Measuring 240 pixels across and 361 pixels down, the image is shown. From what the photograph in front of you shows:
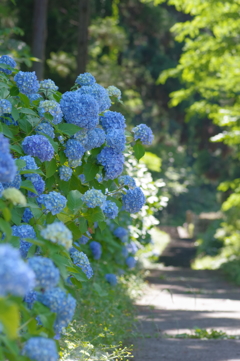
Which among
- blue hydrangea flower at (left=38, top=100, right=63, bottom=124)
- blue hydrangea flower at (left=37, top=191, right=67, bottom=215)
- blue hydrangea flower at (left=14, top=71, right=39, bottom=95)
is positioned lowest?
blue hydrangea flower at (left=37, top=191, right=67, bottom=215)

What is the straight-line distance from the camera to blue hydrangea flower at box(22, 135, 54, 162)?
278cm

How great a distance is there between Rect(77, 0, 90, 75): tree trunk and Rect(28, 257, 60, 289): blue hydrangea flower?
9842 millimetres

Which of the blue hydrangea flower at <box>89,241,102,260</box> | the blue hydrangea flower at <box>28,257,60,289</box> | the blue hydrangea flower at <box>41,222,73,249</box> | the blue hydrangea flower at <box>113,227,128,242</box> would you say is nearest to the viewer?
the blue hydrangea flower at <box>28,257,60,289</box>

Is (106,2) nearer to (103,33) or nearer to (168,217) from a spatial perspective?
(103,33)

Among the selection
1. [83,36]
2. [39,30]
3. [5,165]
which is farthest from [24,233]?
[83,36]

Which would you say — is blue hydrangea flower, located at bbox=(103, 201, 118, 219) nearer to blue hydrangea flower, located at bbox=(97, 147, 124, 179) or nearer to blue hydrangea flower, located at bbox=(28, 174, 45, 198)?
blue hydrangea flower, located at bbox=(97, 147, 124, 179)

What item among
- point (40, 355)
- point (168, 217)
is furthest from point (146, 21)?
point (168, 217)

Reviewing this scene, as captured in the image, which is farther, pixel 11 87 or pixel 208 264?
pixel 208 264

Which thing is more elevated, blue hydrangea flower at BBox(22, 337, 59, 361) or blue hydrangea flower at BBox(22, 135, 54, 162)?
blue hydrangea flower at BBox(22, 135, 54, 162)

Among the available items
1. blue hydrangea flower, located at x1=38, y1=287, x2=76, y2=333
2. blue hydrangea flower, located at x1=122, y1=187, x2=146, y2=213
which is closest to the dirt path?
blue hydrangea flower, located at x1=122, y1=187, x2=146, y2=213

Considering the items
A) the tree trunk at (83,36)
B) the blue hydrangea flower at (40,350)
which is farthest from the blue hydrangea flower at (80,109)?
the tree trunk at (83,36)

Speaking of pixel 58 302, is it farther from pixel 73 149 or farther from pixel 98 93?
pixel 98 93

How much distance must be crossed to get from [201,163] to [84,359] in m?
21.6

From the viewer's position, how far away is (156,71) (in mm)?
18719
